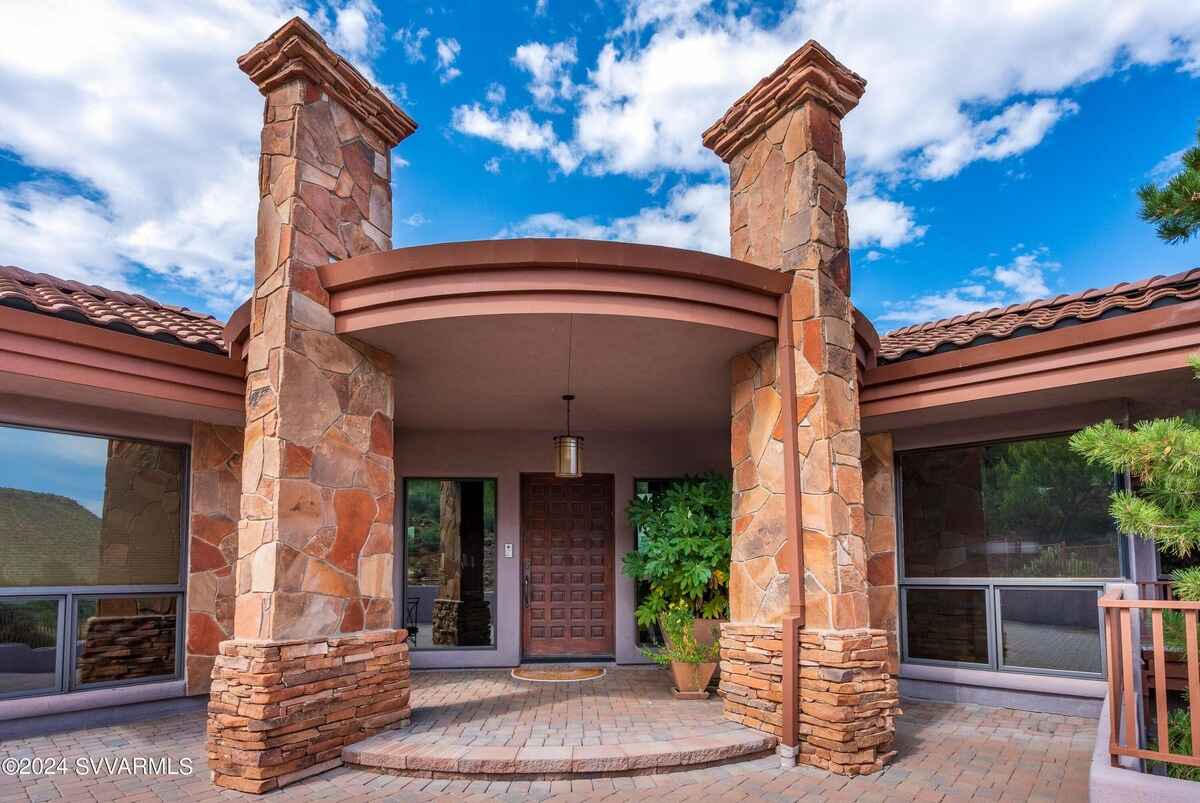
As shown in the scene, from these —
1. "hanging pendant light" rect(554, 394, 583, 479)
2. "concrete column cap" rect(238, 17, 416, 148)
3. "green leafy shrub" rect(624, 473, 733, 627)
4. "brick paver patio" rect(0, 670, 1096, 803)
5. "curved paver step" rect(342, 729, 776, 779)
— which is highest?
"concrete column cap" rect(238, 17, 416, 148)

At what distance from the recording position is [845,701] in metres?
4.52

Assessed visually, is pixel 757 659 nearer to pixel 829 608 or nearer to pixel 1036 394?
pixel 829 608

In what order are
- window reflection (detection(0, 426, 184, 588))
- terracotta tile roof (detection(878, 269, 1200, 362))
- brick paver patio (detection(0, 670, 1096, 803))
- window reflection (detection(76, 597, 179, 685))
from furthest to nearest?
window reflection (detection(76, 597, 179, 685)) → window reflection (detection(0, 426, 184, 588)) → terracotta tile roof (detection(878, 269, 1200, 362)) → brick paver patio (detection(0, 670, 1096, 803))

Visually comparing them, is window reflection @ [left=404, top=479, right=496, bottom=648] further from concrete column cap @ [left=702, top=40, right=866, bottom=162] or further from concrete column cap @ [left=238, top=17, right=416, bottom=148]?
concrete column cap @ [left=702, top=40, right=866, bottom=162]

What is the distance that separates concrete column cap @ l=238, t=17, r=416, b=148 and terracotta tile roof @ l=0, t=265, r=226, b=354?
1.88 meters

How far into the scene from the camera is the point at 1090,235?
65.3 feet

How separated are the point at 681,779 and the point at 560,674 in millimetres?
3406

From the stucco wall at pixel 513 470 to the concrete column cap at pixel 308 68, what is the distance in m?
4.04

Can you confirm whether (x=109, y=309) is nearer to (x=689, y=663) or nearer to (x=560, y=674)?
(x=560, y=674)

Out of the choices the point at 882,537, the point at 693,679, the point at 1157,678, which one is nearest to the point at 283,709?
the point at 693,679

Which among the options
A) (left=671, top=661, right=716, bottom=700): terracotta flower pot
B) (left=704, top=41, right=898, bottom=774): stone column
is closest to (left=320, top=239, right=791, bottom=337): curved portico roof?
(left=704, top=41, right=898, bottom=774): stone column

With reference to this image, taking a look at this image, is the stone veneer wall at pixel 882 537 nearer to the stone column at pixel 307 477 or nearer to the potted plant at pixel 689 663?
the potted plant at pixel 689 663

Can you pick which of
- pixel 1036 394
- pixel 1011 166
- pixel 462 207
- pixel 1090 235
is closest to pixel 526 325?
pixel 1036 394

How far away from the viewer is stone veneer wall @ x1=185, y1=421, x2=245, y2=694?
6.39m
